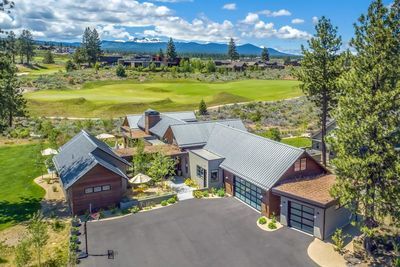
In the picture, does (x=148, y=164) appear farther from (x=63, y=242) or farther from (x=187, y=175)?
(x=63, y=242)

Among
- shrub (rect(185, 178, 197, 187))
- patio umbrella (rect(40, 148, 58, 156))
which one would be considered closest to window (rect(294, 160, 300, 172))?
shrub (rect(185, 178, 197, 187))

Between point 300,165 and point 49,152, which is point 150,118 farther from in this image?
point 300,165

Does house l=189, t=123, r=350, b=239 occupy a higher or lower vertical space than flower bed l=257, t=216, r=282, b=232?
higher

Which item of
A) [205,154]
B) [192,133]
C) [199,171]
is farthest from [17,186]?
[205,154]

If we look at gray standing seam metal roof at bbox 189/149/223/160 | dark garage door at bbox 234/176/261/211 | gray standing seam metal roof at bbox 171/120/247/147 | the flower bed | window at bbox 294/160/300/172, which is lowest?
the flower bed

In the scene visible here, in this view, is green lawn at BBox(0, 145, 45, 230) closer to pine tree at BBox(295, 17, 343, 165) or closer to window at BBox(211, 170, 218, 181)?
window at BBox(211, 170, 218, 181)

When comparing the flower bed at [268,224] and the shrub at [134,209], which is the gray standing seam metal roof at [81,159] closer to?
the shrub at [134,209]

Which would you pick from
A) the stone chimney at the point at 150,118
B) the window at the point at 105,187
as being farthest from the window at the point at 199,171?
the stone chimney at the point at 150,118
